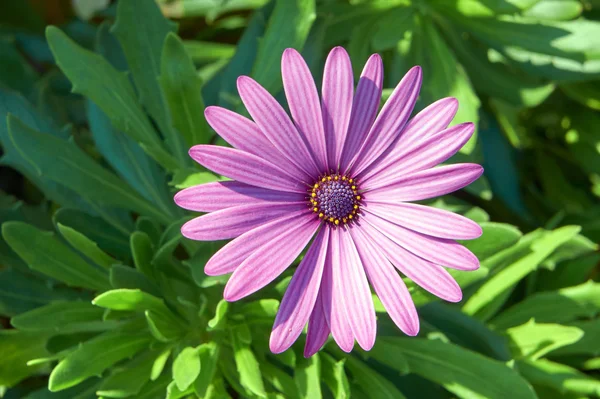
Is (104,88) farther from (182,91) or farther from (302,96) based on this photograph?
(302,96)

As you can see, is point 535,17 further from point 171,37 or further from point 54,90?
point 54,90

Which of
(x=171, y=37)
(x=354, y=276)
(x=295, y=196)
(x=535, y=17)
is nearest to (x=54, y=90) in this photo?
(x=171, y=37)

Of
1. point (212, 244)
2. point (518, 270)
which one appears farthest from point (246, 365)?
point (518, 270)

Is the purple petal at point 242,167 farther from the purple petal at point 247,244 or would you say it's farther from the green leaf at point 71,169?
the green leaf at point 71,169

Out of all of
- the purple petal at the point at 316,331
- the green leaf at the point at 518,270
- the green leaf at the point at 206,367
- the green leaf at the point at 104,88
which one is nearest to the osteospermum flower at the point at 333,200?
the purple petal at the point at 316,331

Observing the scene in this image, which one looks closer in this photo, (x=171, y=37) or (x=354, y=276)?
(x=354, y=276)

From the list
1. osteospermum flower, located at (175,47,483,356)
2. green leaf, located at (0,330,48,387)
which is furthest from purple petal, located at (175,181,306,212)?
green leaf, located at (0,330,48,387)

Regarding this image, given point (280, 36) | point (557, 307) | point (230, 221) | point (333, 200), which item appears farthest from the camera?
point (557, 307)
